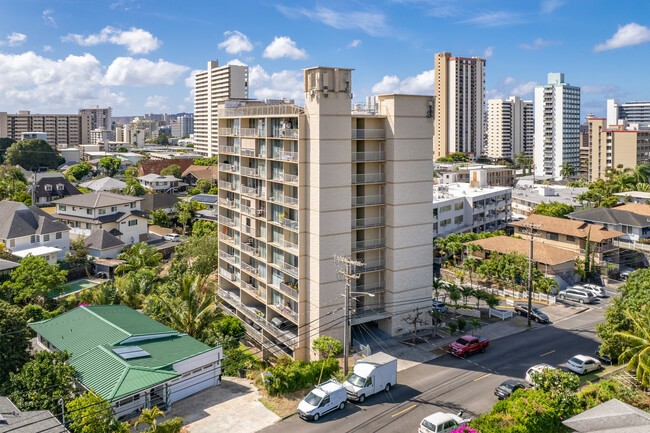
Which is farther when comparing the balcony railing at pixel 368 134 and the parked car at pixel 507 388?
the balcony railing at pixel 368 134

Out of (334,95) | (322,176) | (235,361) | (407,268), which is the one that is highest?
(334,95)

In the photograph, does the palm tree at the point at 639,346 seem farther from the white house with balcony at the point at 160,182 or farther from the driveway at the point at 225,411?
the white house with balcony at the point at 160,182

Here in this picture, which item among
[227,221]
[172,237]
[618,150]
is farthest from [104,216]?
[618,150]

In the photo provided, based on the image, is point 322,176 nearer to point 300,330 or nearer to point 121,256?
point 300,330

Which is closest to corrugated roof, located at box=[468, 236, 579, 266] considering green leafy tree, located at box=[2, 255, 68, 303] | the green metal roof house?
the green metal roof house

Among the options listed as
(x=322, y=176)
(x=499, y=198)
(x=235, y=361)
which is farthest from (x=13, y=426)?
(x=499, y=198)

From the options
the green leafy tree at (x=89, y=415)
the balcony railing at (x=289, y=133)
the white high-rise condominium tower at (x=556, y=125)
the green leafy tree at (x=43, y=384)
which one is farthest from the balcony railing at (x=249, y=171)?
the white high-rise condominium tower at (x=556, y=125)
